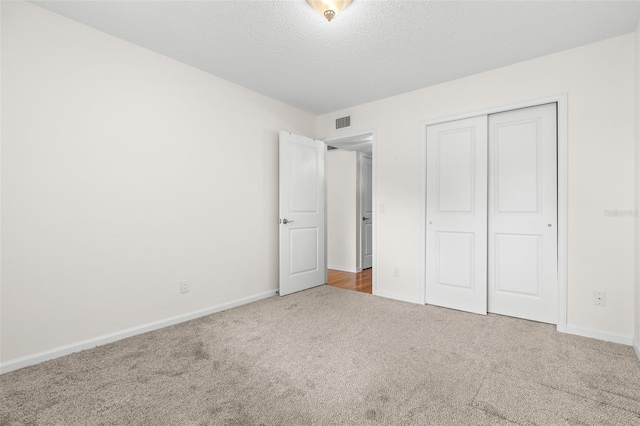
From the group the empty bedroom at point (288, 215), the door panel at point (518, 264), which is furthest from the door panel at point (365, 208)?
the door panel at point (518, 264)

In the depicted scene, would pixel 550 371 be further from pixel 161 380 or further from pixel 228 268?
pixel 228 268

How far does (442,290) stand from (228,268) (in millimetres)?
2439

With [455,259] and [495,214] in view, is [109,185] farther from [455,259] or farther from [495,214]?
[495,214]

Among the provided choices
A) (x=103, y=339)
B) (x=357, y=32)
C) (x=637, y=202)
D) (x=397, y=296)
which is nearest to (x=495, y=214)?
(x=637, y=202)

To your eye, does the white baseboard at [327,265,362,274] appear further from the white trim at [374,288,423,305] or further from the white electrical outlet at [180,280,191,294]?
the white electrical outlet at [180,280,191,294]

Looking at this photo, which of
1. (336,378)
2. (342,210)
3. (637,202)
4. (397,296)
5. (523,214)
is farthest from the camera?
(342,210)

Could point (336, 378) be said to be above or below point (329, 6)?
below

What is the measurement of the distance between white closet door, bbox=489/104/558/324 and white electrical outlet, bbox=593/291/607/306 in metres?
0.28

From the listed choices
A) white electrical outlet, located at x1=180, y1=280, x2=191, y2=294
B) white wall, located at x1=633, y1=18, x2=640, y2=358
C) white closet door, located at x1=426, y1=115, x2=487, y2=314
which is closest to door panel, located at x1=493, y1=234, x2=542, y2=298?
white closet door, located at x1=426, y1=115, x2=487, y2=314

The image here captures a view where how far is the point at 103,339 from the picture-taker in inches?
97.3

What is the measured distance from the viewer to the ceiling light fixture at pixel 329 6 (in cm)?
204

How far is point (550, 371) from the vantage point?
203cm

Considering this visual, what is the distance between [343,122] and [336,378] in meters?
3.35

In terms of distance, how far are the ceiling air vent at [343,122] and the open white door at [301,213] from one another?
0.35 m
